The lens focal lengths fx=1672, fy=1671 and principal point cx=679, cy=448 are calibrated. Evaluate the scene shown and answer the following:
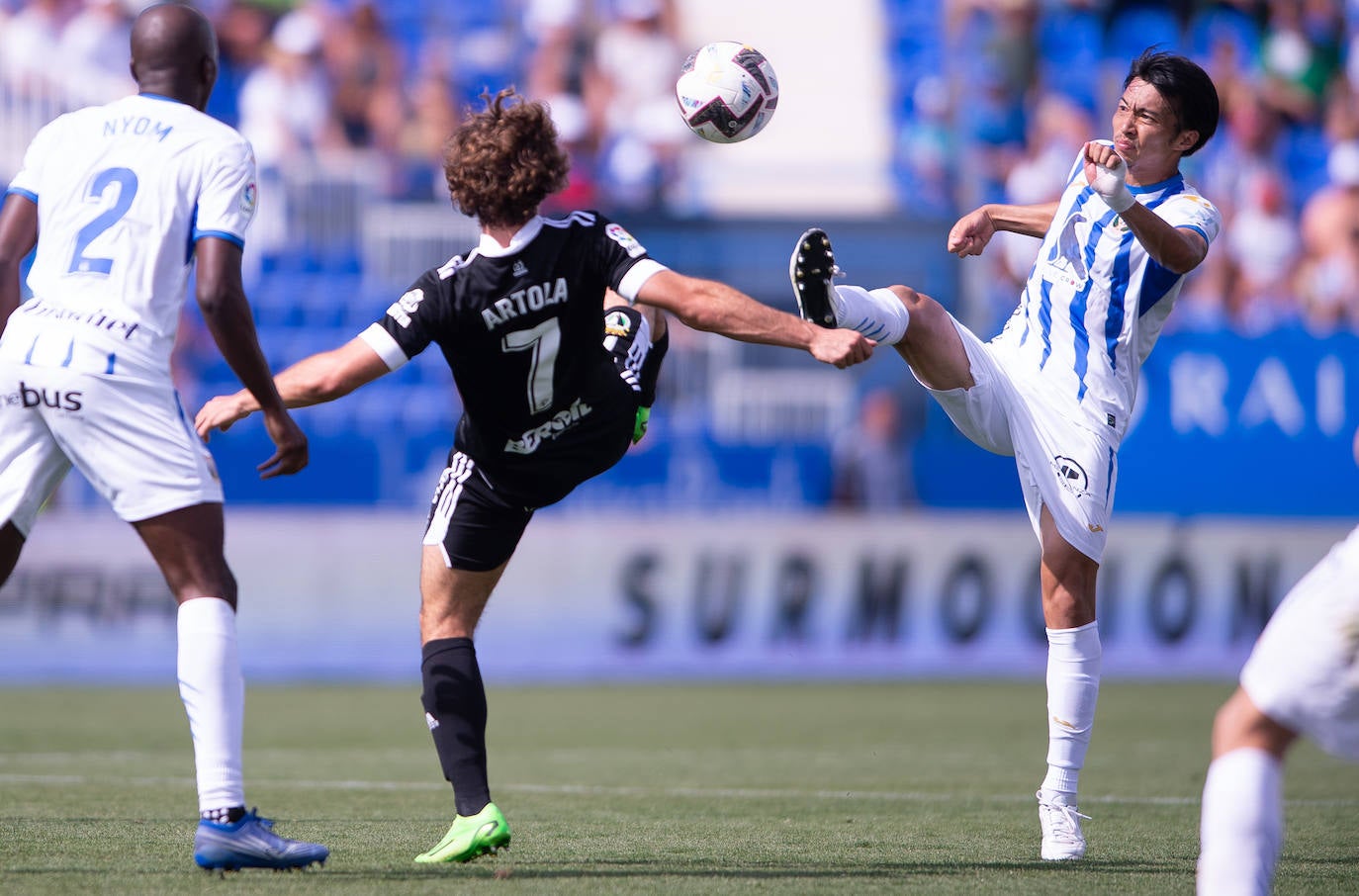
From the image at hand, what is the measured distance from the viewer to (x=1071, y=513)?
5.77 m

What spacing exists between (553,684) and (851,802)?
23.1ft

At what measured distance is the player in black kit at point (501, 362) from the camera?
5.03 m

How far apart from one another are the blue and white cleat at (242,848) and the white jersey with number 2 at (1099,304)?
3.02 m

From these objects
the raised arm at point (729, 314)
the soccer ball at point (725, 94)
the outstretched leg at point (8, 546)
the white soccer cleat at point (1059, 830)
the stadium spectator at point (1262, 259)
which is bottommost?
the white soccer cleat at point (1059, 830)

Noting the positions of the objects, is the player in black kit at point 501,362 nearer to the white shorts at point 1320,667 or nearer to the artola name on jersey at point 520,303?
the artola name on jersey at point 520,303

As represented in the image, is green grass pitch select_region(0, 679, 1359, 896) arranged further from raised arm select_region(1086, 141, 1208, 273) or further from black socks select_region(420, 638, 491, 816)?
raised arm select_region(1086, 141, 1208, 273)

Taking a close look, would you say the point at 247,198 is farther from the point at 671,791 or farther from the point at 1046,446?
the point at 671,791

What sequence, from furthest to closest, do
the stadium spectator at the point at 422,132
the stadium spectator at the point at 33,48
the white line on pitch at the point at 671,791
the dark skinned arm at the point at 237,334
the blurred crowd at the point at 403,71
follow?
the blurred crowd at the point at 403,71 < the stadium spectator at the point at 422,132 < the stadium spectator at the point at 33,48 < the white line on pitch at the point at 671,791 < the dark skinned arm at the point at 237,334

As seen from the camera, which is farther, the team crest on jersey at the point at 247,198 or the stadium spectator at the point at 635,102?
the stadium spectator at the point at 635,102

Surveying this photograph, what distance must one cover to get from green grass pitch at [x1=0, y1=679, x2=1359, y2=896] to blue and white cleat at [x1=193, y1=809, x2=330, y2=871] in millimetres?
68

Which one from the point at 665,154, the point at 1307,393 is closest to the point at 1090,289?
the point at 1307,393

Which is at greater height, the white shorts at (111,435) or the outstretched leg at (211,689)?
the white shorts at (111,435)

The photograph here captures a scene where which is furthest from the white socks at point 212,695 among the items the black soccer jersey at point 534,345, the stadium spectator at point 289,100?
the stadium spectator at point 289,100

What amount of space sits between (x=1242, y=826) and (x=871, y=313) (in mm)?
2386
